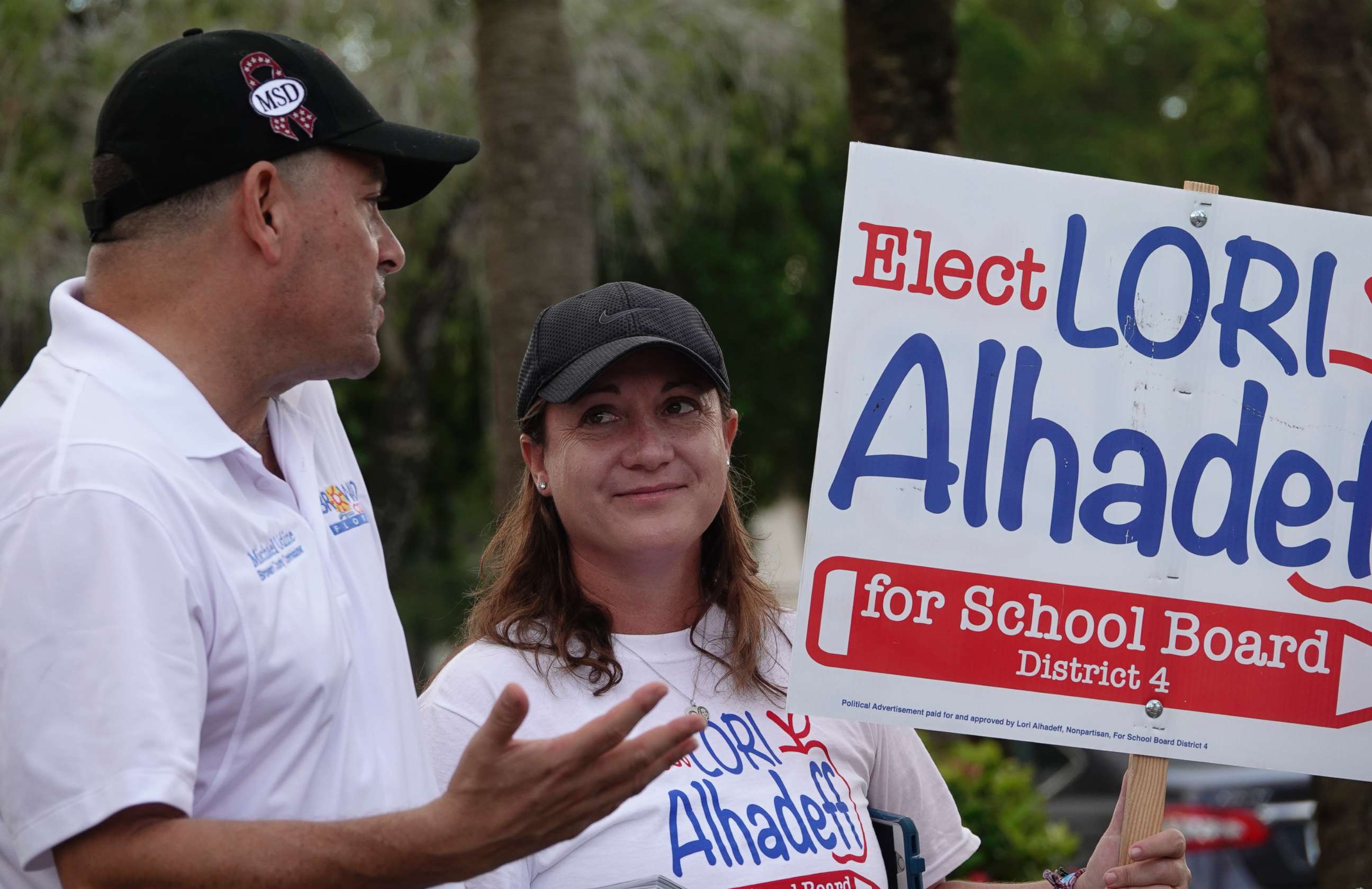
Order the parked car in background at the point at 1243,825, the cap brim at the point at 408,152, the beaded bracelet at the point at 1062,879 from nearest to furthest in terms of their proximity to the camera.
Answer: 1. the cap brim at the point at 408,152
2. the beaded bracelet at the point at 1062,879
3. the parked car in background at the point at 1243,825

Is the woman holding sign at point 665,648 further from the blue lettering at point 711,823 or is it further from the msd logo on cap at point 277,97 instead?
the msd logo on cap at point 277,97

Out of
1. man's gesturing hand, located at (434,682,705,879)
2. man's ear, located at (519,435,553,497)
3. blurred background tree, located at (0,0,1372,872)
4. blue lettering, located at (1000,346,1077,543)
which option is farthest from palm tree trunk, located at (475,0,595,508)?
man's gesturing hand, located at (434,682,705,879)

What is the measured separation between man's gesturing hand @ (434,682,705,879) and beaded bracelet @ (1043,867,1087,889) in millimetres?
1218

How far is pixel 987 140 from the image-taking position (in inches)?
957

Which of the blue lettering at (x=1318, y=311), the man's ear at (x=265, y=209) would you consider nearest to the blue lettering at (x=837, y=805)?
the blue lettering at (x=1318, y=311)

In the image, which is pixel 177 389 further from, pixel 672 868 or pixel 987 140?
pixel 987 140

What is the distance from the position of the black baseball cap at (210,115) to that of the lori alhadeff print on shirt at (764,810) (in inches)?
45.1

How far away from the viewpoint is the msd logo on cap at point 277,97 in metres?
1.99

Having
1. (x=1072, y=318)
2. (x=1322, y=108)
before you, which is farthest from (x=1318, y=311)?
(x=1322, y=108)

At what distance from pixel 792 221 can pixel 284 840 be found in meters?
14.1

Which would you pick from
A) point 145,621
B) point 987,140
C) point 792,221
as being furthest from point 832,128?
point 145,621

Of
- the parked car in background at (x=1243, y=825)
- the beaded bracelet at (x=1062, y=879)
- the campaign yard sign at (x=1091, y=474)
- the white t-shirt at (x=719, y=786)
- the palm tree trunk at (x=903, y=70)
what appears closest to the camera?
the white t-shirt at (x=719, y=786)

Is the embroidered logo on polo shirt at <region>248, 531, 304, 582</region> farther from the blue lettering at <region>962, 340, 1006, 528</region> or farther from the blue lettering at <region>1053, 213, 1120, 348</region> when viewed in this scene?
the blue lettering at <region>1053, 213, 1120, 348</region>

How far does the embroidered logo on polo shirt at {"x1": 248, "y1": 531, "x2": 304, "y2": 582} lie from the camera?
1.89 meters
